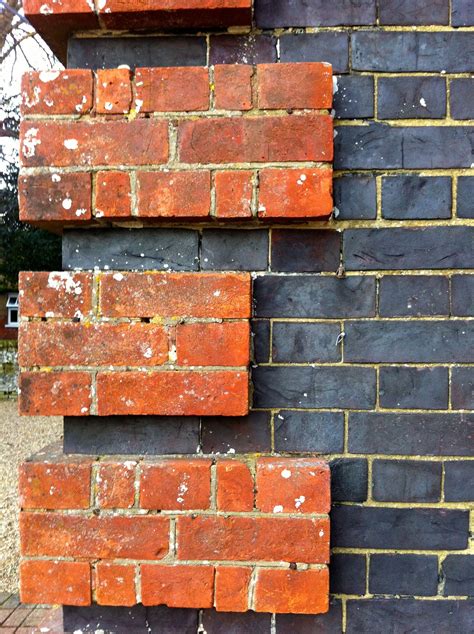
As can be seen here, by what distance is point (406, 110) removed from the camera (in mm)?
1230

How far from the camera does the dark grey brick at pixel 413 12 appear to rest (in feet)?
4.01

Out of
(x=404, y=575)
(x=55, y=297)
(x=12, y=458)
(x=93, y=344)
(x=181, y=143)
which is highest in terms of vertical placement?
(x=181, y=143)

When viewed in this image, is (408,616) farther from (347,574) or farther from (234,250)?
(234,250)

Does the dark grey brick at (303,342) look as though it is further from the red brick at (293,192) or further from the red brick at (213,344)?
the red brick at (293,192)

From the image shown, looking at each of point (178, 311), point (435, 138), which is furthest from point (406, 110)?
point (178, 311)

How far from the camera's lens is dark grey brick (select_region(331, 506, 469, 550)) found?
48.5 inches

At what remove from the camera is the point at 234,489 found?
1159 millimetres

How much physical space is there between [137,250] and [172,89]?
1.28ft

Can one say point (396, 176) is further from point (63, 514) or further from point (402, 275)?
point (63, 514)

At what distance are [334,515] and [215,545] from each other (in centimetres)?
31

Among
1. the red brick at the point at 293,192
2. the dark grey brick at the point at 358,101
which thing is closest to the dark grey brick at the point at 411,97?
the dark grey brick at the point at 358,101

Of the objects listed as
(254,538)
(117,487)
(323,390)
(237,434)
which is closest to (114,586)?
(117,487)

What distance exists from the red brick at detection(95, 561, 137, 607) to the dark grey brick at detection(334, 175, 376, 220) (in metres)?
1.01

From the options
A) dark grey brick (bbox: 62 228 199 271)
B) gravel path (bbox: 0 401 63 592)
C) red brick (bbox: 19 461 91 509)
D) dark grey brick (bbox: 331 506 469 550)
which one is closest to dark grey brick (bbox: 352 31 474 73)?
dark grey brick (bbox: 62 228 199 271)
